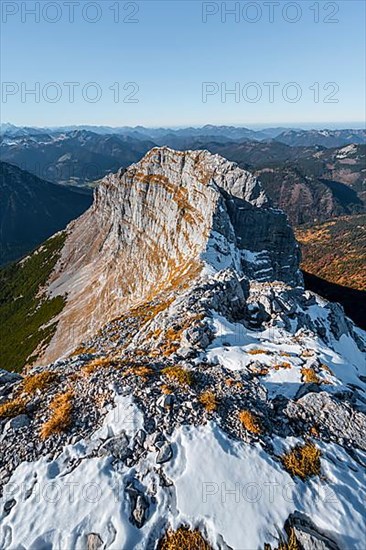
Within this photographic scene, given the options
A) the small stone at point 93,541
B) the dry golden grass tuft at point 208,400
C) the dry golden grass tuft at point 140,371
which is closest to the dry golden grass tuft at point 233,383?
the dry golden grass tuft at point 208,400

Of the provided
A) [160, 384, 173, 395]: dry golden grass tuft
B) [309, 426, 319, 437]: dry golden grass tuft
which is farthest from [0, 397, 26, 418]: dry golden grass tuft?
[309, 426, 319, 437]: dry golden grass tuft

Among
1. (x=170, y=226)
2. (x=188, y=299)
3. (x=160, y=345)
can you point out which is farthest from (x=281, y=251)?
(x=160, y=345)

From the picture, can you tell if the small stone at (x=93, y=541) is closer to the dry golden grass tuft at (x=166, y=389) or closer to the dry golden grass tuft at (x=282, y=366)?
the dry golden grass tuft at (x=166, y=389)

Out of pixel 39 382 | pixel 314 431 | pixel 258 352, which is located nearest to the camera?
pixel 314 431

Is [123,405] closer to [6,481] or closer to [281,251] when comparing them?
[6,481]

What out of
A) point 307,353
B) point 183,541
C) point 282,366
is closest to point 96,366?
point 183,541

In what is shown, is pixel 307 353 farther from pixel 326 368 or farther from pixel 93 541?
pixel 93 541
